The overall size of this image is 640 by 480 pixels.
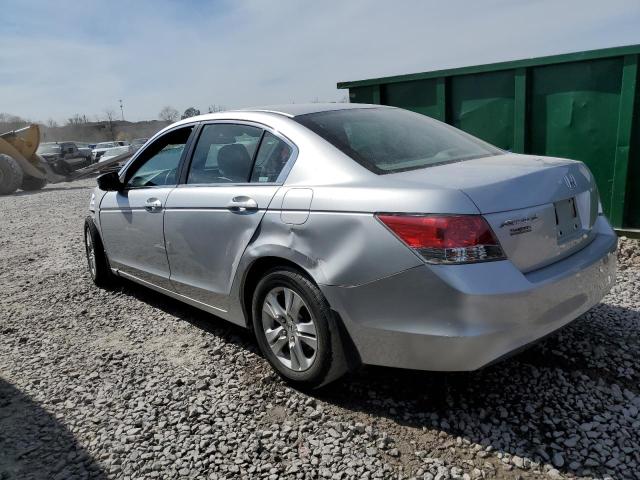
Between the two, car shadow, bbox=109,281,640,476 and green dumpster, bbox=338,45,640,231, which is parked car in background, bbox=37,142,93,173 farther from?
car shadow, bbox=109,281,640,476

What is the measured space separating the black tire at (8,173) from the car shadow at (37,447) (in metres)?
17.2

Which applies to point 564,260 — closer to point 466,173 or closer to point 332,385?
point 466,173

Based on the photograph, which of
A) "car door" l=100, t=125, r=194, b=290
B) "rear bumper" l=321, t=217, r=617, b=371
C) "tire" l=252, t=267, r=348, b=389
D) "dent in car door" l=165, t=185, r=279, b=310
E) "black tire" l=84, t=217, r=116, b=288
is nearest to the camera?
"rear bumper" l=321, t=217, r=617, b=371

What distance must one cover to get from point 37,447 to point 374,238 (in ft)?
6.63

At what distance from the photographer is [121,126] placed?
73438mm

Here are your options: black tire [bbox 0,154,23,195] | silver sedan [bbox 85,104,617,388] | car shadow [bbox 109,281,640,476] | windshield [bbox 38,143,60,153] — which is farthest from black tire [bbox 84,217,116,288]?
windshield [bbox 38,143,60,153]

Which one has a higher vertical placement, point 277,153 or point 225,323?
point 277,153

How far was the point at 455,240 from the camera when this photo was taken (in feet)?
7.36

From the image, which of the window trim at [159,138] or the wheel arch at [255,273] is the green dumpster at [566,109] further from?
the wheel arch at [255,273]

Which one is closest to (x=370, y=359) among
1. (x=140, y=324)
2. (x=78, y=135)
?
(x=140, y=324)

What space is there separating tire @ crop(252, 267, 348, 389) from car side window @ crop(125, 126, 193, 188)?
137 cm

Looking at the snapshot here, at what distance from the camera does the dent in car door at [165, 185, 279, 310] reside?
309 centimetres

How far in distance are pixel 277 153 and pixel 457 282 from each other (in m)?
1.40

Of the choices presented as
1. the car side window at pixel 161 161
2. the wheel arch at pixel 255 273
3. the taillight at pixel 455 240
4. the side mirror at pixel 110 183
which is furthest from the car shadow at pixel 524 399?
the side mirror at pixel 110 183
